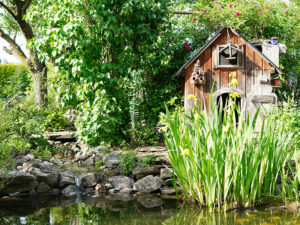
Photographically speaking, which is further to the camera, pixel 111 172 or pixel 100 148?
pixel 100 148

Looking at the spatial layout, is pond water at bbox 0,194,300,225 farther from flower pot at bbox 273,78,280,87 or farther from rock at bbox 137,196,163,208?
flower pot at bbox 273,78,280,87

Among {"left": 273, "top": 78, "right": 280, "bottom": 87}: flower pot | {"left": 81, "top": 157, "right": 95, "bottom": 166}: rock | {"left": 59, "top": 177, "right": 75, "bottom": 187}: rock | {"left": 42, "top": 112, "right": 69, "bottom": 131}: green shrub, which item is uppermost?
{"left": 273, "top": 78, "right": 280, "bottom": 87}: flower pot

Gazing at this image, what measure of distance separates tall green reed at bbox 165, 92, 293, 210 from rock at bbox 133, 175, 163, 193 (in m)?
1.08

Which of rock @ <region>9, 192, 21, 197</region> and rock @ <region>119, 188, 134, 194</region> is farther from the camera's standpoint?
rock @ <region>119, 188, 134, 194</region>

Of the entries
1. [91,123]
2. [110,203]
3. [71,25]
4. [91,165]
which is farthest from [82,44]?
[110,203]

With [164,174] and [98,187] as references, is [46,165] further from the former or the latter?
[164,174]

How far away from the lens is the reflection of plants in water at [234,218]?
12.1 feet

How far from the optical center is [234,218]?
380 centimetres

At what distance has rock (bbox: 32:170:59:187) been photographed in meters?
5.31

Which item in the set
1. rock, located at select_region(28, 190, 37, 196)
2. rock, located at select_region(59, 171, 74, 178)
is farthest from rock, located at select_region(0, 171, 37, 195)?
rock, located at select_region(59, 171, 74, 178)

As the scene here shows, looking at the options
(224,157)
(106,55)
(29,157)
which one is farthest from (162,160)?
(106,55)

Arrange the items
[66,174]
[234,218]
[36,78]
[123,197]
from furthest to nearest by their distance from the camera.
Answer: [36,78], [66,174], [123,197], [234,218]

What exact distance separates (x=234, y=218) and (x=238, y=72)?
184 inches

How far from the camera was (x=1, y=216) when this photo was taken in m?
4.07
